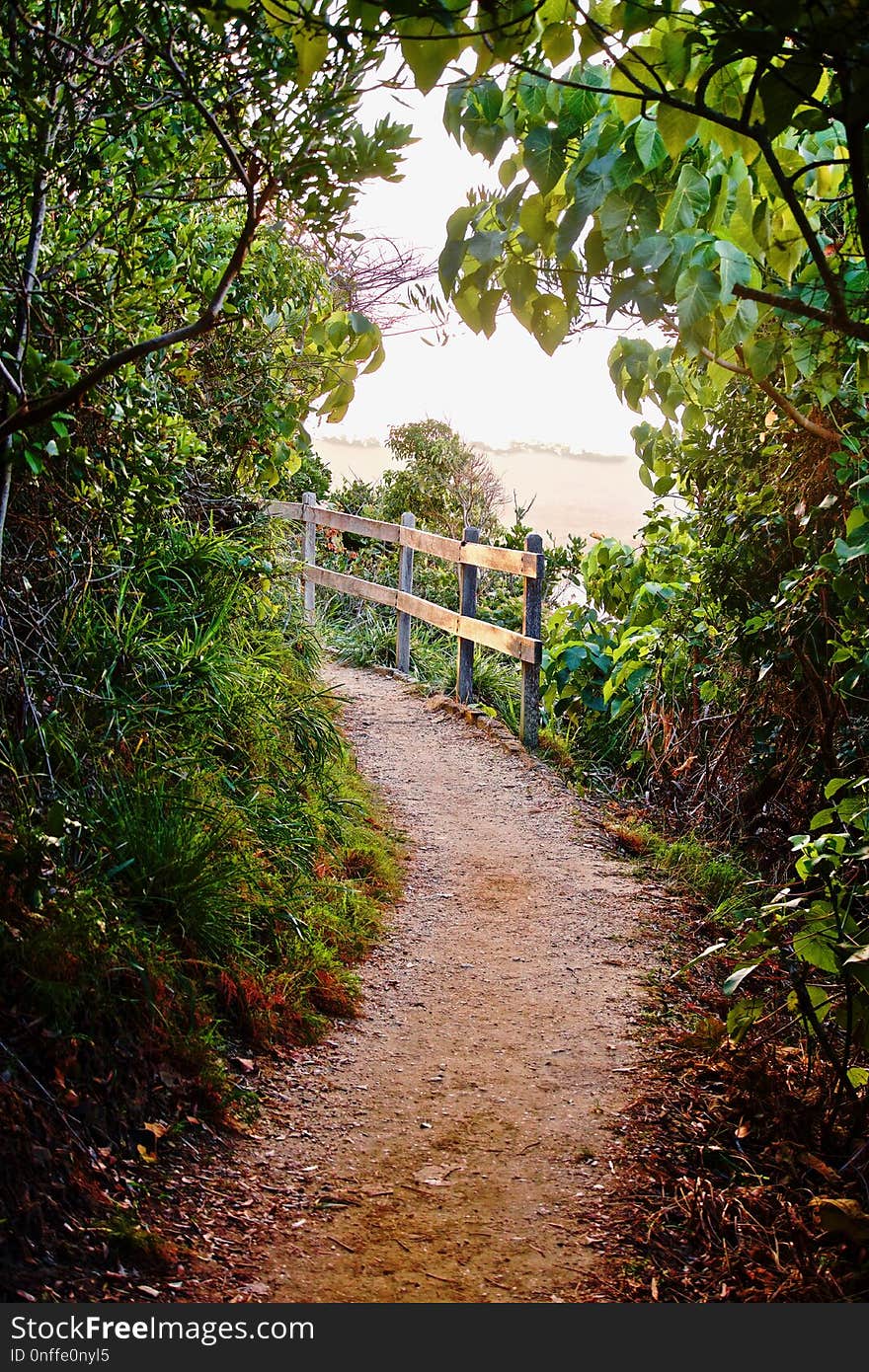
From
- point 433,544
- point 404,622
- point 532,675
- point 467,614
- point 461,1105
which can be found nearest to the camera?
point 461,1105

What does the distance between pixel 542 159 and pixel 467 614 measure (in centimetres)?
737

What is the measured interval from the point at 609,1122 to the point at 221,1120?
1.19 m

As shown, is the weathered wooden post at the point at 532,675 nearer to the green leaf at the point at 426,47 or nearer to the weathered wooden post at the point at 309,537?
the weathered wooden post at the point at 309,537

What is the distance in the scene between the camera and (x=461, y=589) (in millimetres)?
9211

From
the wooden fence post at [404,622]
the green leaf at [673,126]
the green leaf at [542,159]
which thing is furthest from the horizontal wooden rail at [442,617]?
the green leaf at [673,126]

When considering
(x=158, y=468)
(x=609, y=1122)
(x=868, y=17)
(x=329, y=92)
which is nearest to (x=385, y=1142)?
(x=609, y=1122)

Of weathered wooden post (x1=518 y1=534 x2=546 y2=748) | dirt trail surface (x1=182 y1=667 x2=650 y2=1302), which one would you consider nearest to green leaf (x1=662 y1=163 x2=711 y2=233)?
dirt trail surface (x1=182 y1=667 x2=650 y2=1302)

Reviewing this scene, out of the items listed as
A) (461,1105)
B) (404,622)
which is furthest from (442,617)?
(461,1105)

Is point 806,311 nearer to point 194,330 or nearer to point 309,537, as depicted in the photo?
point 194,330

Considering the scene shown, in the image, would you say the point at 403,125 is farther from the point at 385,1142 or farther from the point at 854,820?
the point at 385,1142

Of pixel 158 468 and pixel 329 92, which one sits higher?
pixel 329 92

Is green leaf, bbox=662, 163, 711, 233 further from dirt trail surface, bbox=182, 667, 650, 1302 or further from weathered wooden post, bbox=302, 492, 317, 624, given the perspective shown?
weathered wooden post, bbox=302, 492, 317, 624

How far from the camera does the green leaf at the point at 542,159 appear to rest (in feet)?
5.82

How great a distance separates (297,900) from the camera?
432 cm
